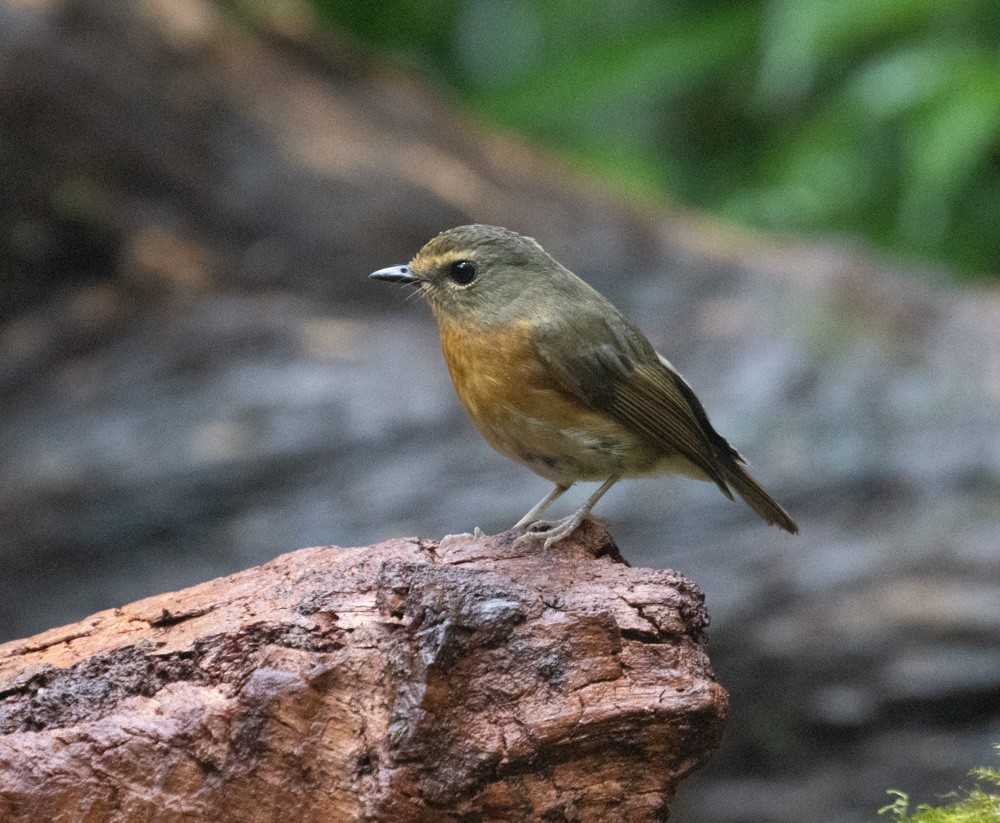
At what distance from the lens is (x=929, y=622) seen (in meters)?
4.98

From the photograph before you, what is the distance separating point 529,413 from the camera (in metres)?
3.17

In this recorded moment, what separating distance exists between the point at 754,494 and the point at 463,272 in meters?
1.06

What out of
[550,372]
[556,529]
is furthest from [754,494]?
[556,529]

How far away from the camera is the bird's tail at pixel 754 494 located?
3.58m

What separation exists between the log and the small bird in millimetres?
652

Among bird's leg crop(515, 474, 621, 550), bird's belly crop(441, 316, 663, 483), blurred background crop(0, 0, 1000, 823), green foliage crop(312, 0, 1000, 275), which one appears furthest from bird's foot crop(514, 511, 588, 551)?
green foliage crop(312, 0, 1000, 275)

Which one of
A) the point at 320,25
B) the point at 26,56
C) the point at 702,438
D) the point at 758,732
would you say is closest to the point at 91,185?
the point at 26,56

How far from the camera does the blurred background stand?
16.7ft

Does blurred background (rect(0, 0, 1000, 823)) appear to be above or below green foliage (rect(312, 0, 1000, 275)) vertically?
below

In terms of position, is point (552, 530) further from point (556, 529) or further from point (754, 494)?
point (754, 494)

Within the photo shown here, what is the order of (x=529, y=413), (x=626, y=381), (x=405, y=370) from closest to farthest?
(x=529, y=413), (x=626, y=381), (x=405, y=370)

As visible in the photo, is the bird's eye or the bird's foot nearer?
the bird's foot

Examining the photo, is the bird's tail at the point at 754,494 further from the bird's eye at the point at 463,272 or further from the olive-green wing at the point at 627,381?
the bird's eye at the point at 463,272

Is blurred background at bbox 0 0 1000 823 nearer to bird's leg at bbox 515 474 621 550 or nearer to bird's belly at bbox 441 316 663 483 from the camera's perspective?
bird's belly at bbox 441 316 663 483
